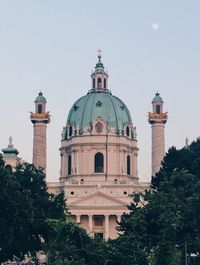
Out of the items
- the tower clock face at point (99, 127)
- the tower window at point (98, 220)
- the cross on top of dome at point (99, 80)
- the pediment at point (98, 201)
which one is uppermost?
the cross on top of dome at point (99, 80)

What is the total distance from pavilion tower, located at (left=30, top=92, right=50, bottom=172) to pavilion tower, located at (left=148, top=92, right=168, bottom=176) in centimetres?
2116

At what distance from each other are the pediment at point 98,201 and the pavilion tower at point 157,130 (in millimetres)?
11078

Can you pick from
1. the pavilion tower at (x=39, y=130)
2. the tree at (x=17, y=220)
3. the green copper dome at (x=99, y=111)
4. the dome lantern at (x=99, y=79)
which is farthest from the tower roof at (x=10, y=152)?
the tree at (x=17, y=220)

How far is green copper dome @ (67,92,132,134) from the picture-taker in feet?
426

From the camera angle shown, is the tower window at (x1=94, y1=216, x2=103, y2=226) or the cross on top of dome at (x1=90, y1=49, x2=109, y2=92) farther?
the cross on top of dome at (x1=90, y1=49, x2=109, y2=92)

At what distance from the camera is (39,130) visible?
409 feet

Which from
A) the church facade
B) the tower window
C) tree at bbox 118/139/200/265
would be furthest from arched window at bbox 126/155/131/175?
tree at bbox 118/139/200/265

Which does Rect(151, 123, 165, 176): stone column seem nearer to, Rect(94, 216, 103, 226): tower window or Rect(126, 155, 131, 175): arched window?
Rect(126, 155, 131, 175): arched window

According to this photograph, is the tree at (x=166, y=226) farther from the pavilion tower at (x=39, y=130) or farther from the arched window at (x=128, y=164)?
the arched window at (x=128, y=164)

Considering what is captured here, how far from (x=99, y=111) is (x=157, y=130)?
13.7 metres

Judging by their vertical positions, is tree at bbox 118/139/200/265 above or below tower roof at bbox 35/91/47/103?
below

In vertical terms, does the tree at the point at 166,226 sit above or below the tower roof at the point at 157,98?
below

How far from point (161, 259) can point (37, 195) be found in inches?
963

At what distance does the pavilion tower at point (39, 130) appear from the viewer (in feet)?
404
